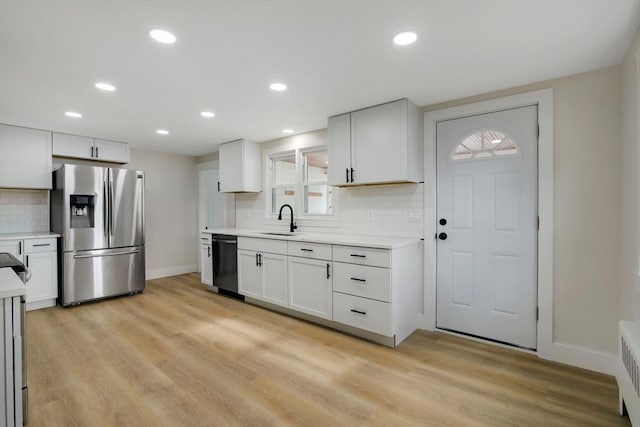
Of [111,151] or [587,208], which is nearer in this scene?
[587,208]

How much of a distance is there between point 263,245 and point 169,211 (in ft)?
9.43

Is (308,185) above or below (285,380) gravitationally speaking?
above

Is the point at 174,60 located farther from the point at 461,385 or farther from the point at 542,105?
the point at 461,385

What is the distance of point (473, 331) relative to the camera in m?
2.93

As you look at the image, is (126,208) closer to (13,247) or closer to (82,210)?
(82,210)

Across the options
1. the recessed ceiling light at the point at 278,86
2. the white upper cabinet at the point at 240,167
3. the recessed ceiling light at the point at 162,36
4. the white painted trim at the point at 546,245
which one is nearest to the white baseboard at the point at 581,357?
the white painted trim at the point at 546,245

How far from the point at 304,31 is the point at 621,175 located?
2462 millimetres

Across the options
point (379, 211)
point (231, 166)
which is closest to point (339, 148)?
point (379, 211)

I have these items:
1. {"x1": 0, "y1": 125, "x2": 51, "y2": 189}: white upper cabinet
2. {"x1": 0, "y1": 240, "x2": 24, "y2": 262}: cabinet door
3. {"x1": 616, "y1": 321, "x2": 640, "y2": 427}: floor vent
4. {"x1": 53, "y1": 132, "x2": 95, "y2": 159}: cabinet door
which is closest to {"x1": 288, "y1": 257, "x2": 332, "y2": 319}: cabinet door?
{"x1": 616, "y1": 321, "x2": 640, "y2": 427}: floor vent

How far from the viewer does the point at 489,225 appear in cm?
282

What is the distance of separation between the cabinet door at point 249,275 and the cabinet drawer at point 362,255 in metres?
1.28

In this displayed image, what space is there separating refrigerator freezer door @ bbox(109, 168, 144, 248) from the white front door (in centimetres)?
413

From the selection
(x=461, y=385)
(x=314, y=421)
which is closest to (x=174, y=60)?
(x=314, y=421)

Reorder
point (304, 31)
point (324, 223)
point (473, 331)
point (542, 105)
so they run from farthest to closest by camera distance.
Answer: point (324, 223) → point (473, 331) → point (542, 105) → point (304, 31)
